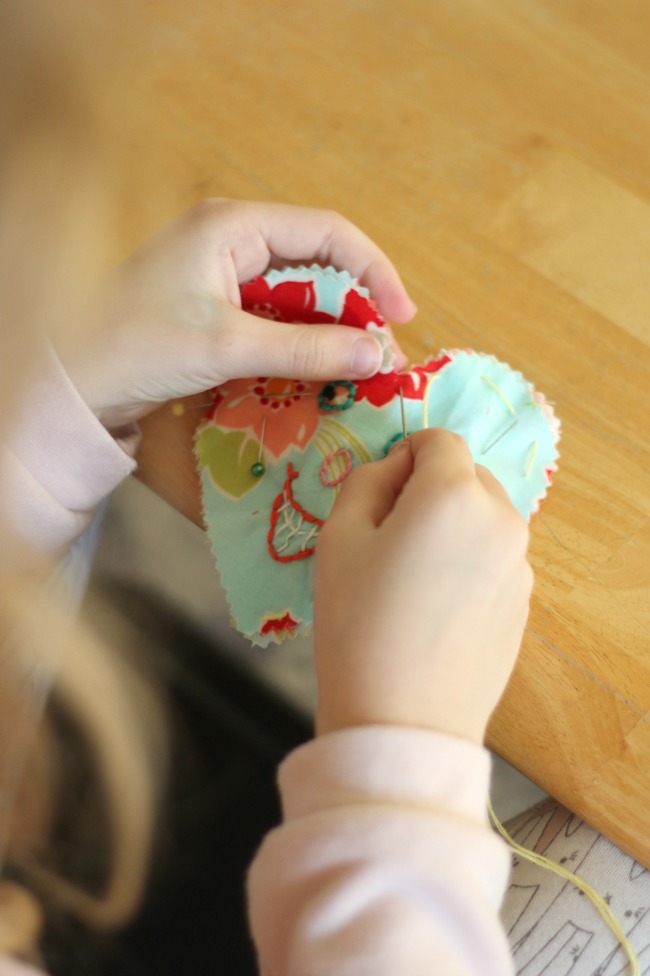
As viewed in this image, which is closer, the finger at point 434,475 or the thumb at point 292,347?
the finger at point 434,475

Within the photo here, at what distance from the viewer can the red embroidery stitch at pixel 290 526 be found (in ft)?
1.83

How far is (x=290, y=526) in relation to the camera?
567 millimetres

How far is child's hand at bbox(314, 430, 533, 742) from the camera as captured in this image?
0.42 metres

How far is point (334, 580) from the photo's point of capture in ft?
1.49

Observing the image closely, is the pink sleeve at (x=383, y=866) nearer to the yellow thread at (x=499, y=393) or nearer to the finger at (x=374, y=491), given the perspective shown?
the finger at (x=374, y=491)

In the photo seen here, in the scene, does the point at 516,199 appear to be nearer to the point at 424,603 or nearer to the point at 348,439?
the point at 348,439

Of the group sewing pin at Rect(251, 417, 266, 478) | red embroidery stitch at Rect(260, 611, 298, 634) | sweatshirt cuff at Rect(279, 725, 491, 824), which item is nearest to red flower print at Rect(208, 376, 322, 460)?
sewing pin at Rect(251, 417, 266, 478)

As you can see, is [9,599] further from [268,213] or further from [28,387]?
[268,213]

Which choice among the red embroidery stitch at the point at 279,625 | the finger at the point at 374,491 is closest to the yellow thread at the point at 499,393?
the finger at the point at 374,491

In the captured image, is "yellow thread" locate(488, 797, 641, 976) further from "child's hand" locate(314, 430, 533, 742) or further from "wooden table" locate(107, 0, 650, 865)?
"child's hand" locate(314, 430, 533, 742)

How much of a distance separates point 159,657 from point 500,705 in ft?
0.91

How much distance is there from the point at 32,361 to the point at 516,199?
0.41 meters

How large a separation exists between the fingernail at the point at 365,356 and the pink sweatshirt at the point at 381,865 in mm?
253

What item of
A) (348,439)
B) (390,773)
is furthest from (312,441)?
(390,773)
